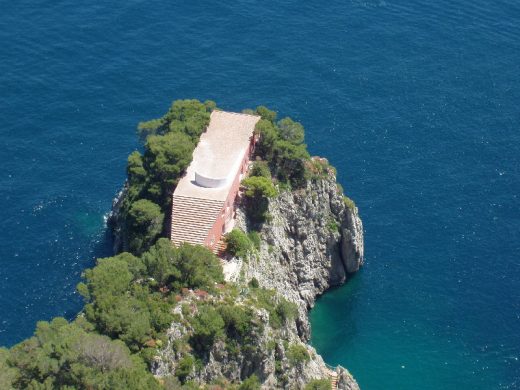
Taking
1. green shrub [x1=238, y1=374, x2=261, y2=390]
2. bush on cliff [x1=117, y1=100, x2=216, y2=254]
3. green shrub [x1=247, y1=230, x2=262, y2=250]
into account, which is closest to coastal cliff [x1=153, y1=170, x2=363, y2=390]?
green shrub [x1=247, y1=230, x2=262, y2=250]

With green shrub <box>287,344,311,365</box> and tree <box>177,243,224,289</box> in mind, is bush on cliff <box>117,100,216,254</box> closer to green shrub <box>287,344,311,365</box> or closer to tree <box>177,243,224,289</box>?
tree <box>177,243,224,289</box>

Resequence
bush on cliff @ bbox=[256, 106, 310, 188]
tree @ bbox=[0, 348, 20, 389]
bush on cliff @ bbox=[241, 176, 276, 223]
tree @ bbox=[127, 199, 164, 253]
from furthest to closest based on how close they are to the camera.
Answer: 1. bush on cliff @ bbox=[256, 106, 310, 188]
2. bush on cliff @ bbox=[241, 176, 276, 223]
3. tree @ bbox=[127, 199, 164, 253]
4. tree @ bbox=[0, 348, 20, 389]

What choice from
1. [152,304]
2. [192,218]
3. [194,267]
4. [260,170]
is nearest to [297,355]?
[194,267]

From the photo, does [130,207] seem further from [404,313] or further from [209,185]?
[404,313]

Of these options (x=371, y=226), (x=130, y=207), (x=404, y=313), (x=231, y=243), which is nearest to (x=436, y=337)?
(x=404, y=313)

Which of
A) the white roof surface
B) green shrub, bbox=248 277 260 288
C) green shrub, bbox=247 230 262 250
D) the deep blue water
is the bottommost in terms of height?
the deep blue water

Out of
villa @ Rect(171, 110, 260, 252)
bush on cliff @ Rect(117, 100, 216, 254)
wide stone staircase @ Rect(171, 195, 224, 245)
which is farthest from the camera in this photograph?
bush on cliff @ Rect(117, 100, 216, 254)
